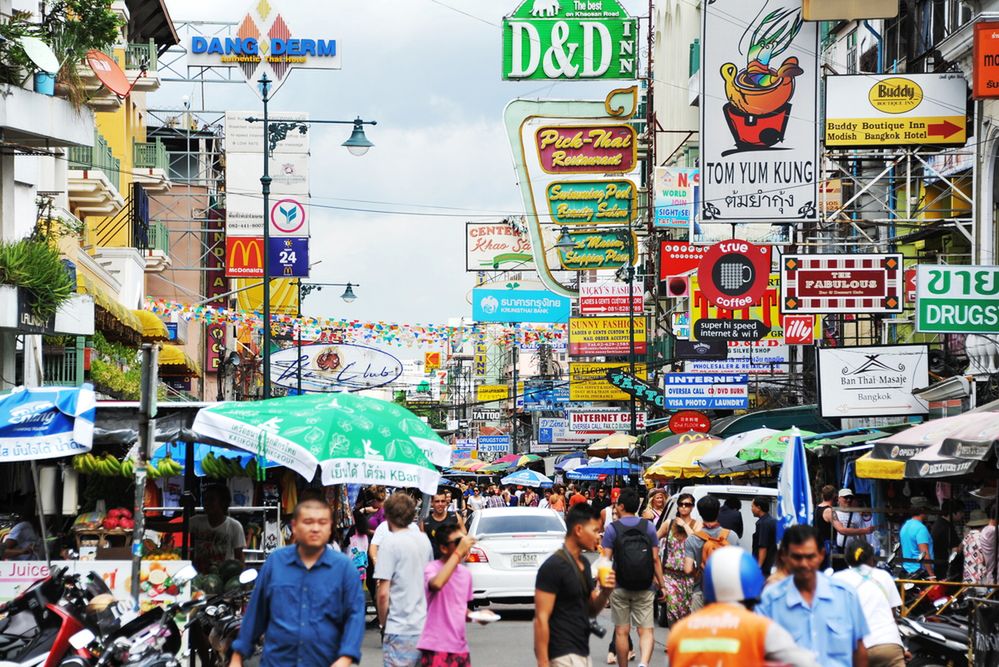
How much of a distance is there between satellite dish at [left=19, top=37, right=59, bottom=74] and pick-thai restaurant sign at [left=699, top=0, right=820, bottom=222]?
1396 centimetres

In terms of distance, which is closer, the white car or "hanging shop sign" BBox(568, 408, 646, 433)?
the white car

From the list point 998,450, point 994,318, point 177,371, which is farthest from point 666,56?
point 998,450

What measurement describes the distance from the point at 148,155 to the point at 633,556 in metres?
35.5

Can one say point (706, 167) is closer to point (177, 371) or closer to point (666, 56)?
point (177, 371)

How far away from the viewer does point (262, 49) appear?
59.5m

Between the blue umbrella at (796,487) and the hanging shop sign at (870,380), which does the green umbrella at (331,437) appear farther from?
the hanging shop sign at (870,380)

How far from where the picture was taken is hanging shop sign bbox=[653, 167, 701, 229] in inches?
2126

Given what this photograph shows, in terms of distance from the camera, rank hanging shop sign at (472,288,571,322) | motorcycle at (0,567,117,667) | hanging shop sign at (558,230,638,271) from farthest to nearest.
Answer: hanging shop sign at (472,288,571,322) → hanging shop sign at (558,230,638,271) → motorcycle at (0,567,117,667)

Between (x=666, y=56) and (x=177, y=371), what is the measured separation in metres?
32.9

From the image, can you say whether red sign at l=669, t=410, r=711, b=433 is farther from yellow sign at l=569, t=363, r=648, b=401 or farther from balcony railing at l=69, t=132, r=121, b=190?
balcony railing at l=69, t=132, r=121, b=190

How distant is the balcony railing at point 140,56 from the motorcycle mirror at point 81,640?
2989 centimetres

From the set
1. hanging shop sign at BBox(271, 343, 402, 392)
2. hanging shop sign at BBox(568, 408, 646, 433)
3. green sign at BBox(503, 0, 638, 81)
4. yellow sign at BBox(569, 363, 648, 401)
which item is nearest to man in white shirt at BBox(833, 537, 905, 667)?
hanging shop sign at BBox(271, 343, 402, 392)

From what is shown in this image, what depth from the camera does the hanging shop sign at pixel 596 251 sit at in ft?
153

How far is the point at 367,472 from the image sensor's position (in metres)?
14.4
